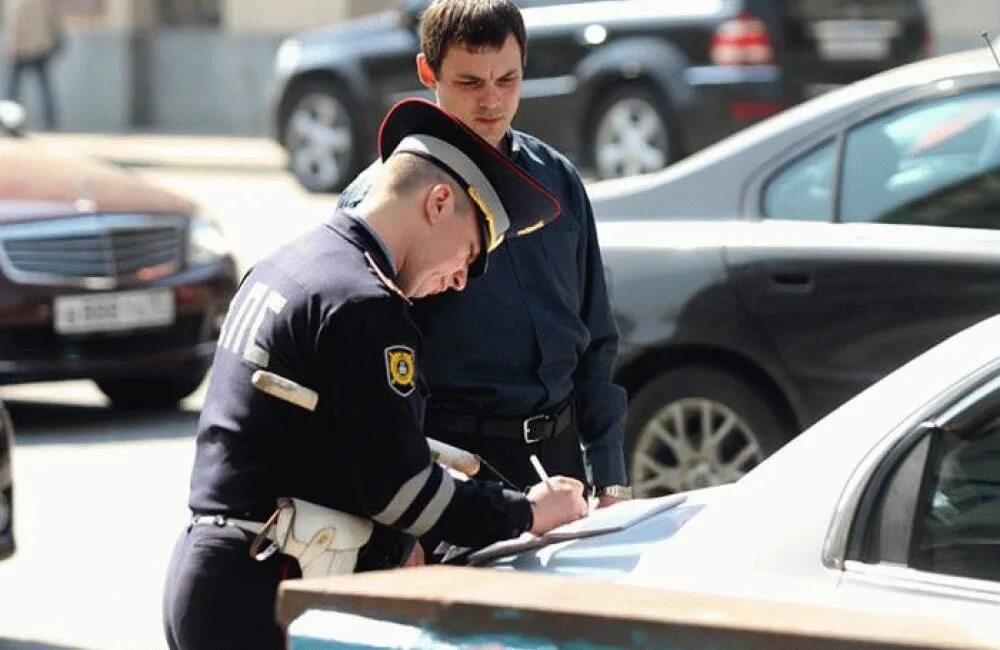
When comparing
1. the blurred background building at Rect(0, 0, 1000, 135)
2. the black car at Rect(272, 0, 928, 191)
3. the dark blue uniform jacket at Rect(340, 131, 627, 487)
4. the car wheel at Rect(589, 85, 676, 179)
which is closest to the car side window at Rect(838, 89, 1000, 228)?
the dark blue uniform jacket at Rect(340, 131, 627, 487)

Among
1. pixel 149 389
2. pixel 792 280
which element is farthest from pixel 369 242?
pixel 149 389

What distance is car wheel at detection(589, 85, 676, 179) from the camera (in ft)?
51.0

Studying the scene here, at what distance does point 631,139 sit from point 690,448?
28.9ft

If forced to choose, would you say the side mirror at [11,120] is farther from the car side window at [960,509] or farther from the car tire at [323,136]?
the car side window at [960,509]

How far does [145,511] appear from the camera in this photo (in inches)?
→ 322

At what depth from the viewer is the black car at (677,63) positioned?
590 inches

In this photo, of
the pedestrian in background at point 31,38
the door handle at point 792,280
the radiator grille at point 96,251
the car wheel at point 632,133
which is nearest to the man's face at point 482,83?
the door handle at point 792,280

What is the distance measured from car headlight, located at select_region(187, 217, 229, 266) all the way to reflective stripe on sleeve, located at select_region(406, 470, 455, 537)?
6.95 meters

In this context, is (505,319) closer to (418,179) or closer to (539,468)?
(539,468)

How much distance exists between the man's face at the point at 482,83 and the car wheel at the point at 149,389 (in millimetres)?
6074

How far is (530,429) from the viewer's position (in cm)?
434

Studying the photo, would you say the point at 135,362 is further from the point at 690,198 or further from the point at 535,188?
the point at 535,188

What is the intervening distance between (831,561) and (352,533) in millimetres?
724

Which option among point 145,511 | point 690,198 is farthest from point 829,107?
point 145,511
